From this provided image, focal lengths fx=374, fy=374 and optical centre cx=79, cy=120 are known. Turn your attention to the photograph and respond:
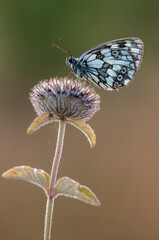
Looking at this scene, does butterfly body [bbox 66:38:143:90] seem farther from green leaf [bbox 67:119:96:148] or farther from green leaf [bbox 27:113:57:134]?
green leaf [bbox 27:113:57:134]

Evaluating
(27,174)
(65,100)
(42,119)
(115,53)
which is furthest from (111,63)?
(27,174)

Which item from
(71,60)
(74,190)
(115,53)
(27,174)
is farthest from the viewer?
(71,60)

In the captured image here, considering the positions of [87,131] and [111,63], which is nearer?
[87,131]

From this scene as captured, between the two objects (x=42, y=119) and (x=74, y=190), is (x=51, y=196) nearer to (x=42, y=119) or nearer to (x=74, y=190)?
(x=74, y=190)

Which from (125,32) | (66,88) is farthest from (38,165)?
(125,32)

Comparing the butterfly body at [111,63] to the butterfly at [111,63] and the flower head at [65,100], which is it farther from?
the flower head at [65,100]

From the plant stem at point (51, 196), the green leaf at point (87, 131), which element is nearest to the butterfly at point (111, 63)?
the green leaf at point (87, 131)

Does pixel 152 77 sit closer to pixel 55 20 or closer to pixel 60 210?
pixel 55 20
